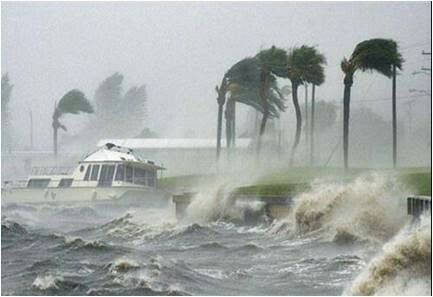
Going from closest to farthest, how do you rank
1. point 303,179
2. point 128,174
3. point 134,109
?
point 303,179
point 134,109
point 128,174

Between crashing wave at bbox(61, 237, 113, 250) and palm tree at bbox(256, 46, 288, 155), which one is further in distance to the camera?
palm tree at bbox(256, 46, 288, 155)

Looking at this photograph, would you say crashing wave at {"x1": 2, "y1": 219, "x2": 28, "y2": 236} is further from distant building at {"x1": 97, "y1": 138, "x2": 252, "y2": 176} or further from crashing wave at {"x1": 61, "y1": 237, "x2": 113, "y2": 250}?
distant building at {"x1": 97, "y1": 138, "x2": 252, "y2": 176}

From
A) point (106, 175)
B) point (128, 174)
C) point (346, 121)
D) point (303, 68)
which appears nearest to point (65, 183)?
point (106, 175)

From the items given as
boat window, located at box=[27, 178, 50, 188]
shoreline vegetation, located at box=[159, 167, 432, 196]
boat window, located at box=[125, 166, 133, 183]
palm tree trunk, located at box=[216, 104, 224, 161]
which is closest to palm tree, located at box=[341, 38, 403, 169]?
shoreline vegetation, located at box=[159, 167, 432, 196]

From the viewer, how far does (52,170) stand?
10.5 metres

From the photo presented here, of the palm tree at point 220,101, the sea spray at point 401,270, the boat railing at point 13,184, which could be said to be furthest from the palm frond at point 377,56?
the boat railing at point 13,184

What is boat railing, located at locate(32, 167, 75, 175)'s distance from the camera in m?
10.4

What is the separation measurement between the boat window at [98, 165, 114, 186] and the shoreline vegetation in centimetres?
109

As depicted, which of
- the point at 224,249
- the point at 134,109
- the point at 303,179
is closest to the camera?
the point at 224,249

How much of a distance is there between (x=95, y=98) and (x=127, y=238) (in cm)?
213

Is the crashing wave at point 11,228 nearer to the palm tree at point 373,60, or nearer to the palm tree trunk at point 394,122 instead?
the palm tree at point 373,60

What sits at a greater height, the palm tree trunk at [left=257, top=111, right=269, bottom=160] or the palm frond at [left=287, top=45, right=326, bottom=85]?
the palm frond at [left=287, top=45, right=326, bottom=85]

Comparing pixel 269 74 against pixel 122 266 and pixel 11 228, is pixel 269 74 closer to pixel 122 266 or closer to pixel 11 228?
pixel 122 266

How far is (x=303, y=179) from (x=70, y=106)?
2.84 metres
